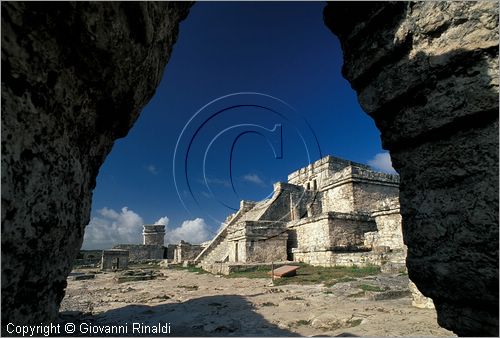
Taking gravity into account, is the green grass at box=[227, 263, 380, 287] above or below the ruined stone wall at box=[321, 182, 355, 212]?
below

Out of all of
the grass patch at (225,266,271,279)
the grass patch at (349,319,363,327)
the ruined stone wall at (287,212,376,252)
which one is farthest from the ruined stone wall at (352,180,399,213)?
the grass patch at (349,319,363,327)

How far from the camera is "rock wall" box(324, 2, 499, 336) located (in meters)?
1.87

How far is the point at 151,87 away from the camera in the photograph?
261 cm

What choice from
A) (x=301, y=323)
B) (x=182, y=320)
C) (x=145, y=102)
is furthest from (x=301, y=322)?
(x=145, y=102)

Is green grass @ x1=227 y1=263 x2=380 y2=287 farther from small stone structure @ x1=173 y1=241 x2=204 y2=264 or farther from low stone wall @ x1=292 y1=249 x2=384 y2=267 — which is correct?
small stone structure @ x1=173 y1=241 x2=204 y2=264

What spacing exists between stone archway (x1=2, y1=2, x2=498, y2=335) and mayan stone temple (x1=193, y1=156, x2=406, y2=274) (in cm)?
939

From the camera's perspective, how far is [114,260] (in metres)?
20.5

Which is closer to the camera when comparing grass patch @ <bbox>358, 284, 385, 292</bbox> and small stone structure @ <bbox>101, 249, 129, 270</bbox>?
grass patch @ <bbox>358, 284, 385, 292</bbox>

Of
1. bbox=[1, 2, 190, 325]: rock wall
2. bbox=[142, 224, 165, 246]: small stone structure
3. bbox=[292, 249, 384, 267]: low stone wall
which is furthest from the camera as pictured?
bbox=[142, 224, 165, 246]: small stone structure

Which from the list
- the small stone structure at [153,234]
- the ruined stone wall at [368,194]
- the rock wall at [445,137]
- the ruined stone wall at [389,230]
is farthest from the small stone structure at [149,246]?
the rock wall at [445,137]

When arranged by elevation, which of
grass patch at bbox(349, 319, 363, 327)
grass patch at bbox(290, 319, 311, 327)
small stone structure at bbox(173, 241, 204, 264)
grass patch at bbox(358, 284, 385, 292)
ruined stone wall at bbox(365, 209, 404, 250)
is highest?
ruined stone wall at bbox(365, 209, 404, 250)

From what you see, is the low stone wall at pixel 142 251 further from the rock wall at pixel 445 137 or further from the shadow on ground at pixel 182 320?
the rock wall at pixel 445 137

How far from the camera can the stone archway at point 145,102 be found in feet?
4.70

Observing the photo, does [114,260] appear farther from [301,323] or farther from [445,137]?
[445,137]
